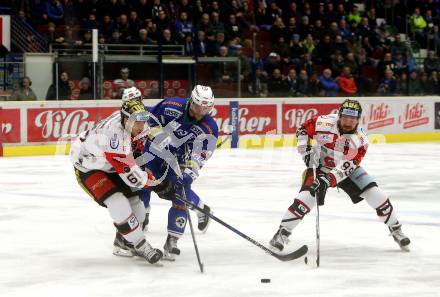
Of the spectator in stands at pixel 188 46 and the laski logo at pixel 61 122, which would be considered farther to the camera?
the spectator in stands at pixel 188 46

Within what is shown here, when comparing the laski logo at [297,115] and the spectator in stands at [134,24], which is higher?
the spectator in stands at [134,24]

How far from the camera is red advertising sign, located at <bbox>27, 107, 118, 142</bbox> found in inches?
613

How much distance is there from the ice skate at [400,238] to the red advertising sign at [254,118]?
33.5ft

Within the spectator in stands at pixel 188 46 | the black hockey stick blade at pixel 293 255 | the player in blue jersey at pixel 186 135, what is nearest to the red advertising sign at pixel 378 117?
the spectator in stands at pixel 188 46

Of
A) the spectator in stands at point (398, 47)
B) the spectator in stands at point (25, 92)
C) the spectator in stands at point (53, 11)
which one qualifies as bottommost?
the spectator in stands at point (25, 92)

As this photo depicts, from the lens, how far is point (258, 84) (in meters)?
18.1

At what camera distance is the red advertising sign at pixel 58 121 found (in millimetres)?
15570

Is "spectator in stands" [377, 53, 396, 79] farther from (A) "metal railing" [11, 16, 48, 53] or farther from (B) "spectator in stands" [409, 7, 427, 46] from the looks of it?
(A) "metal railing" [11, 16, 48, 53]

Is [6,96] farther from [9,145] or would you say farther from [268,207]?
[268,207]

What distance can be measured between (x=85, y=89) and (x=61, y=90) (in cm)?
44

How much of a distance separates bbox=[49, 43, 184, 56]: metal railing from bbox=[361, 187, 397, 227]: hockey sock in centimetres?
1029

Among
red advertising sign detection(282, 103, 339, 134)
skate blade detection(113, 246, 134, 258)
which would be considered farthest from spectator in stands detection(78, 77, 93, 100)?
skate blade detection(113, 246, 134, 258)

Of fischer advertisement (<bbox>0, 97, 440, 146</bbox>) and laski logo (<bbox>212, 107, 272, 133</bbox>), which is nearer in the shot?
fischer advertisement (<bbox>0, 97, 440, 146</bbox>)

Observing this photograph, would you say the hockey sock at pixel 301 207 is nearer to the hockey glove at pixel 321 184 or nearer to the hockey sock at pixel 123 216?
the hockey glove at pixel 321 184
